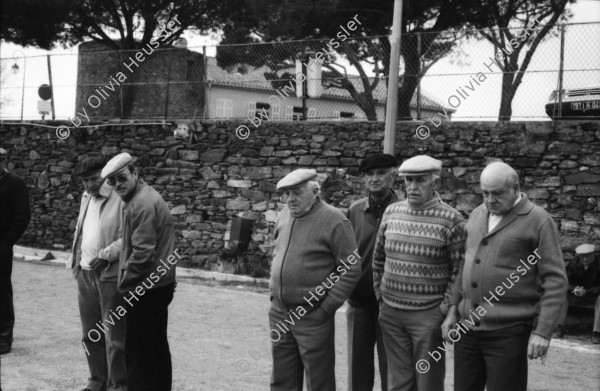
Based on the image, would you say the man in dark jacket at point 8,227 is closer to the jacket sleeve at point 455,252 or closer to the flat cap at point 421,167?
the flat cap at point 421,167

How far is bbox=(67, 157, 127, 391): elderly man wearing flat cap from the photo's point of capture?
199 inches

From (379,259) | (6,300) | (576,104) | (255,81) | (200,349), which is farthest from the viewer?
(255,81)

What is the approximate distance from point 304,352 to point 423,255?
3.01 ft

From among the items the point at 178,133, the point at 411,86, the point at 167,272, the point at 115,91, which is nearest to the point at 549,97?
the point at 411,86

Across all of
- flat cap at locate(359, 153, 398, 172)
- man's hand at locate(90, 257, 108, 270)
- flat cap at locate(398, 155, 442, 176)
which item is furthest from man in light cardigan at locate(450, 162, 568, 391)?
man's hand at locate(90, 257, 108, 270)

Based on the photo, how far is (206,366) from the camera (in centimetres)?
645

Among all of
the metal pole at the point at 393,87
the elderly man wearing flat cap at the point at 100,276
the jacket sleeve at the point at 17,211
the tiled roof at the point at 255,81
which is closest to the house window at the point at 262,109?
the tiled roof at the point at 255,81

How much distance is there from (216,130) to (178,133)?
80cm

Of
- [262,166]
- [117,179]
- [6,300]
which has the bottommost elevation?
[6,300]

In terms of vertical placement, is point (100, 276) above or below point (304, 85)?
below

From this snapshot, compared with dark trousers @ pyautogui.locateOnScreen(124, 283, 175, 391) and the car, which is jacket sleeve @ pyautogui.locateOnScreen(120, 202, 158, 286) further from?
the car

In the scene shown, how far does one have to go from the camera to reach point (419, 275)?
14.1 feet

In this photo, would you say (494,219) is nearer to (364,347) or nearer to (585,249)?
(364,347)

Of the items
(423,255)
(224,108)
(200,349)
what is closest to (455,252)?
(423,255)
